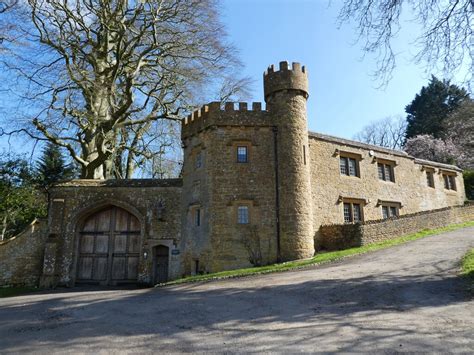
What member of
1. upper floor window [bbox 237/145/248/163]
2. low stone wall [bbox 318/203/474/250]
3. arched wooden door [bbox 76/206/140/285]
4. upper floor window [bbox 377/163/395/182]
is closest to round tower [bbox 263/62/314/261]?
low stone wall [bbox 318/203/474/250]

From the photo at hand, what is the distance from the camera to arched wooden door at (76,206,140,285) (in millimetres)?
18453

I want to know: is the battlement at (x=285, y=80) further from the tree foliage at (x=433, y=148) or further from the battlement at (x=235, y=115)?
the tree foliage at (x=433, y=148)

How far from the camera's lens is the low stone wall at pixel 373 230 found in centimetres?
1703

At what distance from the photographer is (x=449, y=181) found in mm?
28578

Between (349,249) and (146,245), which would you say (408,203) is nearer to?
(349,249)

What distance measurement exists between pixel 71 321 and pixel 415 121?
4675cm

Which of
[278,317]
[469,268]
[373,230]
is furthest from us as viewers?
[373,230]

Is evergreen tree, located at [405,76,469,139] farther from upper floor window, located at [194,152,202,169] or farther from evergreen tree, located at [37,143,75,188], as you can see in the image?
evergreen tree, located at [37,143,75,188]

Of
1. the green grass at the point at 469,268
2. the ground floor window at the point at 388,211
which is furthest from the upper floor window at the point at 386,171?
the green grass at the point at 469,268

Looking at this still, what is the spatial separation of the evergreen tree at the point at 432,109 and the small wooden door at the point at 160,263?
37.0 metres

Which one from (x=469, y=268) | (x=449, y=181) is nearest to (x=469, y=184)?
(x=449, y=181)

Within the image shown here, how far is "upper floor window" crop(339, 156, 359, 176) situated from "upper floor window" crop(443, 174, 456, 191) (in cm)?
1094

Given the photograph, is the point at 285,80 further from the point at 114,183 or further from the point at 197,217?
the point at 114,183

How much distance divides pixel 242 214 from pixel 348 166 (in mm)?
8184
